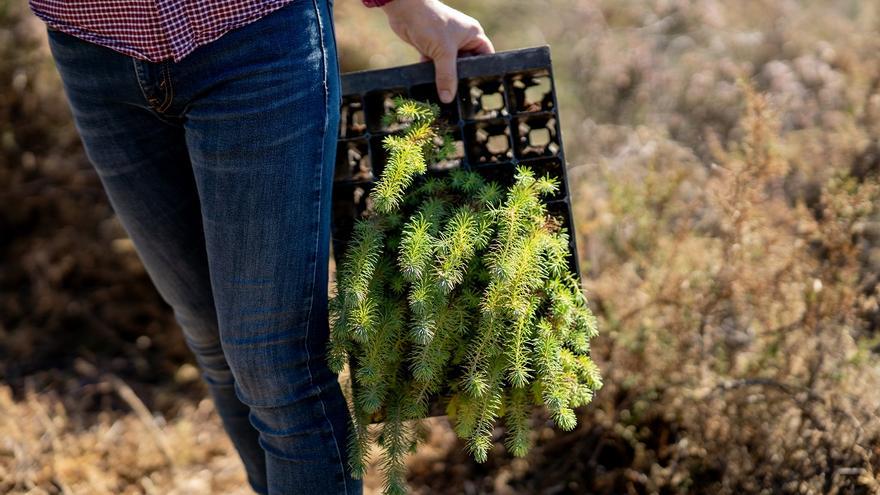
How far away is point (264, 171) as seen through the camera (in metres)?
1.25

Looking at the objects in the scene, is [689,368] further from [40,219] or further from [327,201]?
[40,219]

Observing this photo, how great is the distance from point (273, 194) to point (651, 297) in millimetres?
1302

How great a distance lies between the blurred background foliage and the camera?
1.99m

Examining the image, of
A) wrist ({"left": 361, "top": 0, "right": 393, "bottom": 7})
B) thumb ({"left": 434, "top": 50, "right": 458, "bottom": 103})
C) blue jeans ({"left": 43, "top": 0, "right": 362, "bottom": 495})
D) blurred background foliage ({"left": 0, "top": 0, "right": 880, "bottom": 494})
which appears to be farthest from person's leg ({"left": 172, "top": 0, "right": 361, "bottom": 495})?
blurred background foliage ({"left": 0, "top": 0, "right": 880, "bottom": 494})

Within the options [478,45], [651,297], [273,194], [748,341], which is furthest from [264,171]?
[748,341]

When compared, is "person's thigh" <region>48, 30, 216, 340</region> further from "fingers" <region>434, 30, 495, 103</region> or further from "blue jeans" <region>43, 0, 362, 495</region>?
"fingers" <region>434, 30, 495, 103</region>

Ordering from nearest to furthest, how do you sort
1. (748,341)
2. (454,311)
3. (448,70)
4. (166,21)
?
(166,21), (454,311), (448,70), (748,341)

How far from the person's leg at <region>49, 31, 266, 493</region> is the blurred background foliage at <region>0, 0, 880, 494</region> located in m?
0.77

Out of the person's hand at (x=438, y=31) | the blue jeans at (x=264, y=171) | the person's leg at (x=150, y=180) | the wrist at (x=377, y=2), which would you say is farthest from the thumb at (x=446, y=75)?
the person's leg at (x=150, y=180)

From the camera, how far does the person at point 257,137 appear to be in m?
1.24

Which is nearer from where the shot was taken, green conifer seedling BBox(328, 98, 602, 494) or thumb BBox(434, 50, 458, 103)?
green conifer seedling BBox(328, 98, 602, 494)

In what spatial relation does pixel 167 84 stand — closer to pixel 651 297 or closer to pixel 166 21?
pixel 166 21

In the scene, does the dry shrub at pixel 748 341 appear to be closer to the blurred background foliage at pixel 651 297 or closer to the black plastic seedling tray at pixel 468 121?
the blurred background foliage at pixel 651 297

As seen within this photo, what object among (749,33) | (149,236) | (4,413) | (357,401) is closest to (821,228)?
(357,401)
